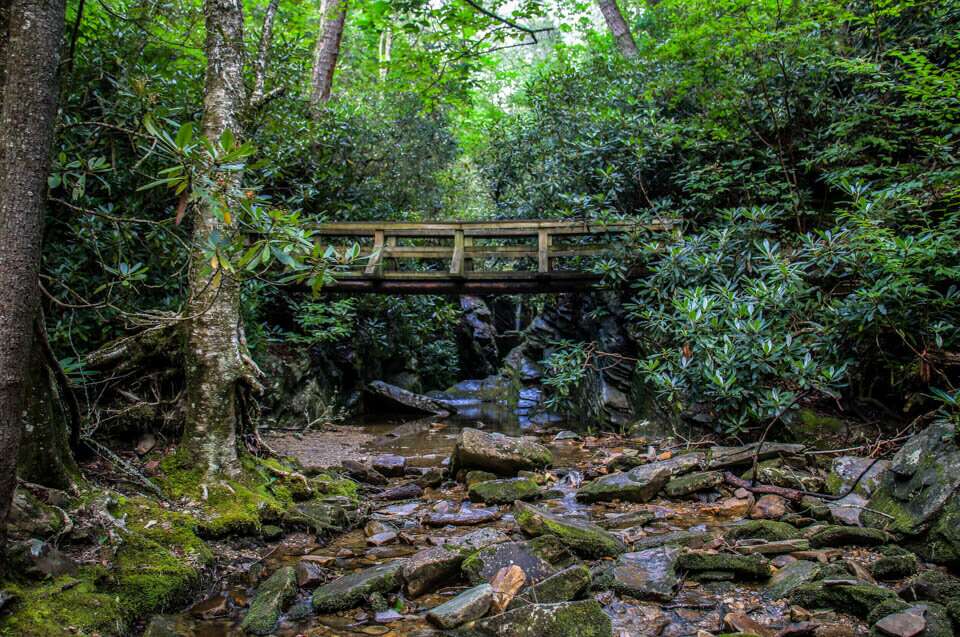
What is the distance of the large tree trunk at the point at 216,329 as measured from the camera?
4520mm

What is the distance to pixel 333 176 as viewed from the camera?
11328 millimetres

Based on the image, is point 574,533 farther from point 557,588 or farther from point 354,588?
point 354,588

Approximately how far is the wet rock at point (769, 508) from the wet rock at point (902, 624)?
6.18ft

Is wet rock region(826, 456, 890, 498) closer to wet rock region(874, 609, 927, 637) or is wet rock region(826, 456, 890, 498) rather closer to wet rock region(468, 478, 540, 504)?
wet rock region(874, 609, 927, 637)

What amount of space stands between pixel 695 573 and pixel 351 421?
856 cm

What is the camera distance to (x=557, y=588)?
3.23 meters

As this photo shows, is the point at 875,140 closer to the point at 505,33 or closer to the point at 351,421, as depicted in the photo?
the point at 505,33

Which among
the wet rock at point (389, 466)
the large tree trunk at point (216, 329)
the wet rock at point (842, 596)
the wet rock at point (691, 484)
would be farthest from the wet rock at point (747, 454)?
the large tree trunk at point (216, 329)

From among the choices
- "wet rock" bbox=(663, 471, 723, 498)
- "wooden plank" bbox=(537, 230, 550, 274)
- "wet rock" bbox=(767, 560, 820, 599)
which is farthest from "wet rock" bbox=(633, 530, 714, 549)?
"wooden plank" bbox=(537, 230, 550, 274)

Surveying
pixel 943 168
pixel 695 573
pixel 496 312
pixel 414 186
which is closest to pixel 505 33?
pixel 695 573

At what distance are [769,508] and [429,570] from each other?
2919 millimetres

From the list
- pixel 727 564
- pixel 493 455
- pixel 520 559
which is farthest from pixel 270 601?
pixel 493 455

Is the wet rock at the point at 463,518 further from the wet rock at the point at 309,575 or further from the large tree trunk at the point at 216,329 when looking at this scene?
the large tree trunk at the point at 216,329

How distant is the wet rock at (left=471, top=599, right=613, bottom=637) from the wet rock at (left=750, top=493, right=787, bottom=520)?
2.38 meters
